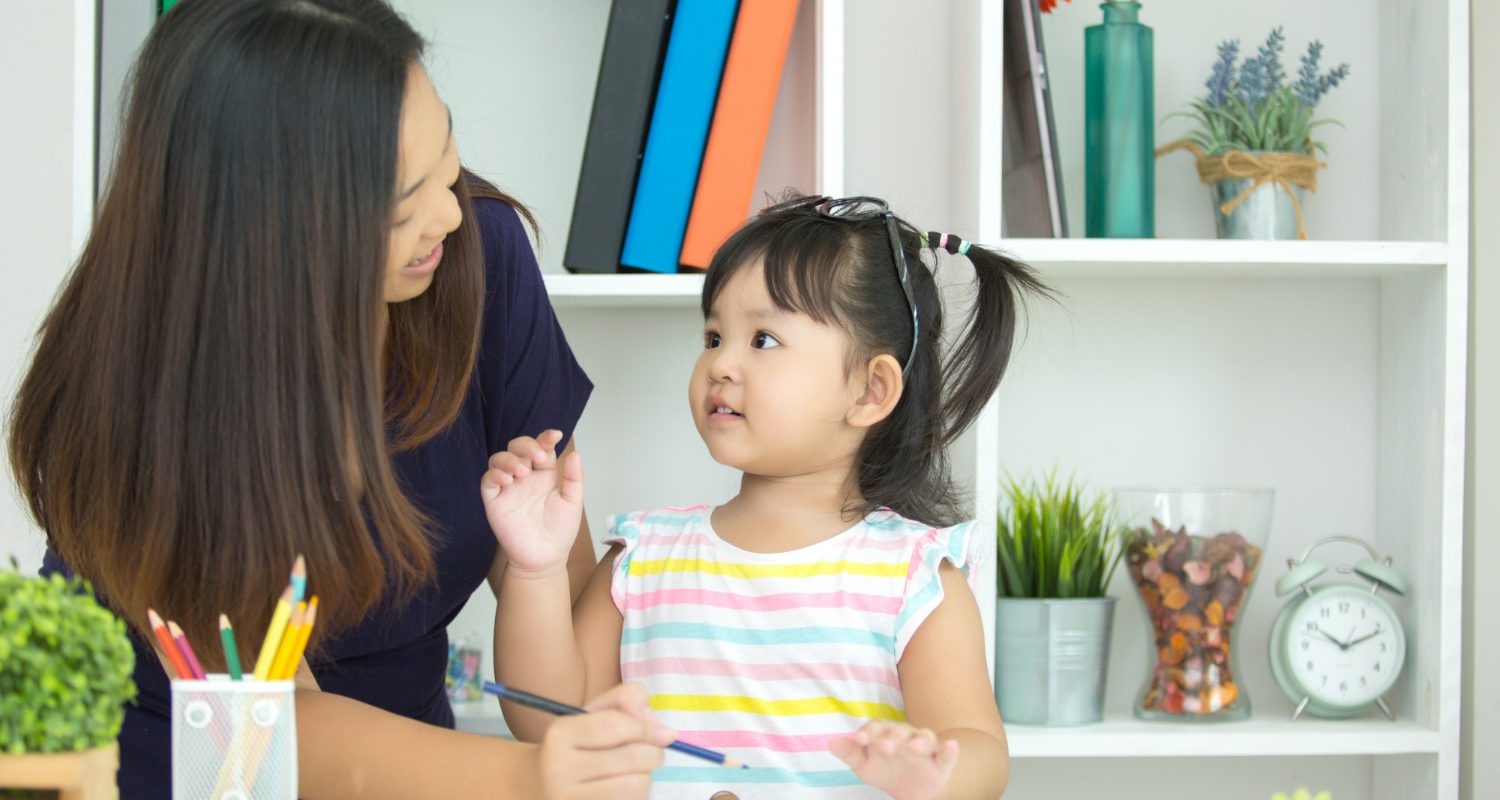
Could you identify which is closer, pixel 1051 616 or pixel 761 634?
pixel 761 634

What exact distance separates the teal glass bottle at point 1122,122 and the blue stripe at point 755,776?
2.47ft

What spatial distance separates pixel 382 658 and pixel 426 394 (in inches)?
10.3

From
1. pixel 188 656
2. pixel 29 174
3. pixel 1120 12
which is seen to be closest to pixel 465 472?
pixel 188 656

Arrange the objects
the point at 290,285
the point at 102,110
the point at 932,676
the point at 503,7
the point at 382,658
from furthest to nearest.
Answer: the point at 503,7 → the point at 102,110 → the point at 382,658 → the point at 932,676 → the point at 290,285

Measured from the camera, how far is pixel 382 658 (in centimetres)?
123

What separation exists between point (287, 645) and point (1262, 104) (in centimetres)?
131

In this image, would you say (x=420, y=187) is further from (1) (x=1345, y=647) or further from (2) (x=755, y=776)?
(1) (x=1345, y=647)

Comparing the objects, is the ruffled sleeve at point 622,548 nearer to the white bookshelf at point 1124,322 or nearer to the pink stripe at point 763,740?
the pink stripe at point 763,740

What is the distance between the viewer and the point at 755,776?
1136 millimetres

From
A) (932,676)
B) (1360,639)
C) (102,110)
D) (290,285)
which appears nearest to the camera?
(290,285)

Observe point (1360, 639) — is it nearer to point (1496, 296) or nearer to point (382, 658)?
point (1496, 296)

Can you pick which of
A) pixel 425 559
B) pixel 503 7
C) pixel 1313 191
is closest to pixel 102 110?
pixel 503 7

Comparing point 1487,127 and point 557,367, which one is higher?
point 1487,127

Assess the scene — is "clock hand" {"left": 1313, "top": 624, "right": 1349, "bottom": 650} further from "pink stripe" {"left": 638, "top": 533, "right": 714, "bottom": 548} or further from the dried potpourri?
"pink stripe" {"left": 638, "top": 533, "right": 714, "bottom": 548}
